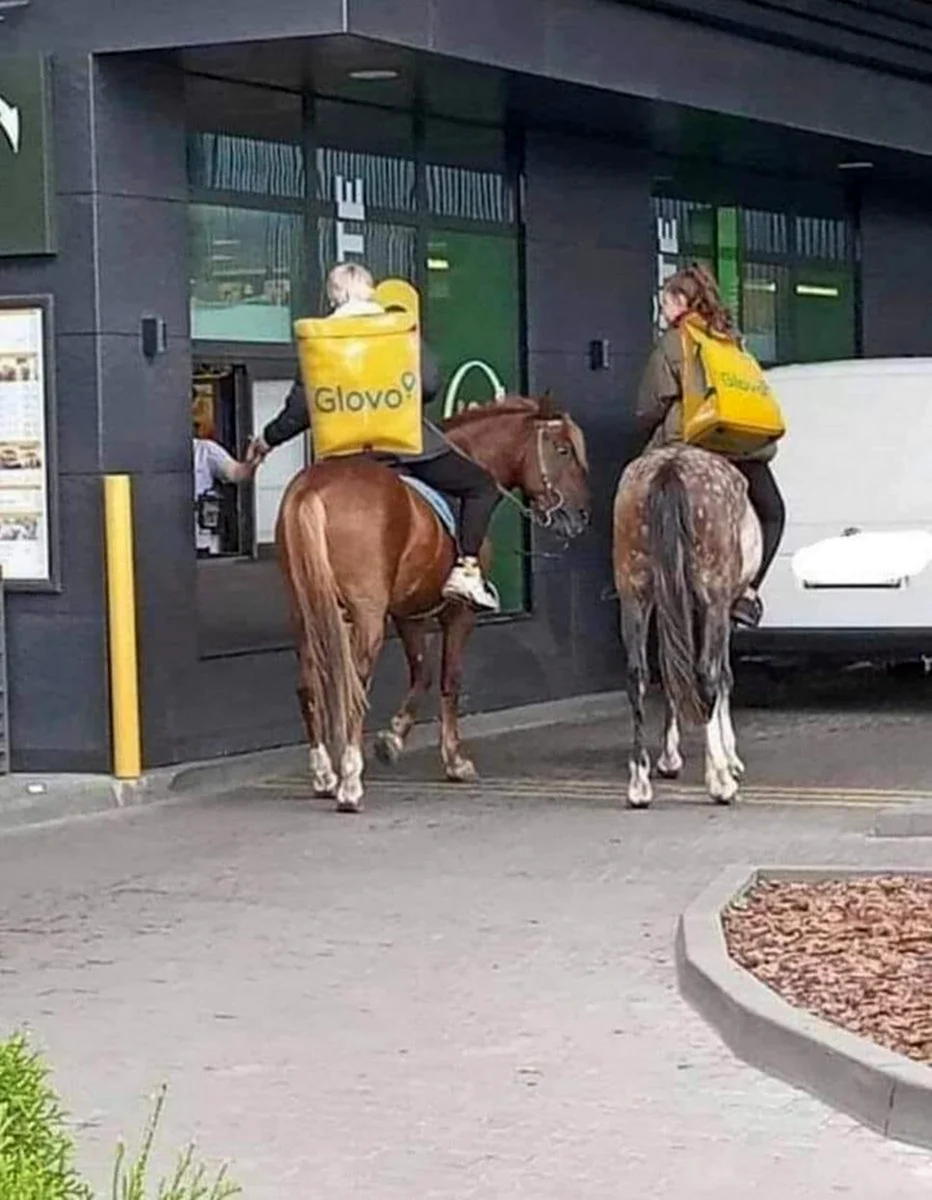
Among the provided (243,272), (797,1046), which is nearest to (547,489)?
(243,272)

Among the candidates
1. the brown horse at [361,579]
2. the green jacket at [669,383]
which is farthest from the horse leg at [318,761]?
the green jacket at [669,383]

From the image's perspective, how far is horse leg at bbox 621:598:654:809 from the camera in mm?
13258

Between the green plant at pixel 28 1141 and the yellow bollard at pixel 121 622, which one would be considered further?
the yellow bollard at pixel 121 622

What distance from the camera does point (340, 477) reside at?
13.1 metres

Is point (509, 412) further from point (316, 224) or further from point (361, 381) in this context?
point (316, 224)

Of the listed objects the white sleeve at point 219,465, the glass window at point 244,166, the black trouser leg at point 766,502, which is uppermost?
the glass window at point 244,166

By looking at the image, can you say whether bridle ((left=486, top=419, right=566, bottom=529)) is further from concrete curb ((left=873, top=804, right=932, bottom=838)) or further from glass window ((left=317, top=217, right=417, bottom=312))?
concrete curb ((left=873, top=804, right=932, bottom=838))

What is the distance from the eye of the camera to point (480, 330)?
57.8 feet

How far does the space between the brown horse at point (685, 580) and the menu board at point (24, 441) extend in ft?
10.3

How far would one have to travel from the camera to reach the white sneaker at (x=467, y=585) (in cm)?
1384

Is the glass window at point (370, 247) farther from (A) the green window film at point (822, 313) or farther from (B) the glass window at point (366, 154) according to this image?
(A) the green window film at point (822, 313)

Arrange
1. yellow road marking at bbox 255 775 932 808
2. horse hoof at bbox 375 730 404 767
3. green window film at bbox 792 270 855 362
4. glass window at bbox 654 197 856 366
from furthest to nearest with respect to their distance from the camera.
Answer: green window film at bbox 792 270 855 362, glass window at bbox 654 197 856 366, horse hoof at bbox 375 730 404 767, yellow road marking at bbox 255 775 932 808

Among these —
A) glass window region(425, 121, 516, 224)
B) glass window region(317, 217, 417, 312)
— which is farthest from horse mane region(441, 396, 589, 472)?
glass window region(425, 121, 516, 224)

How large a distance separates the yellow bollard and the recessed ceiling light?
8.86ft
